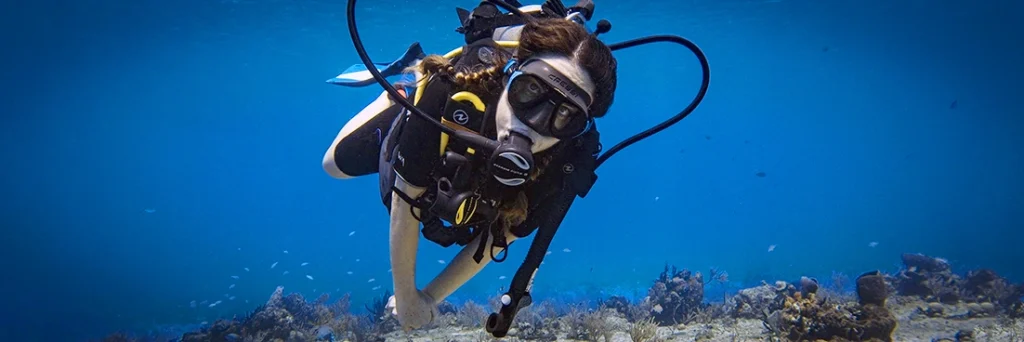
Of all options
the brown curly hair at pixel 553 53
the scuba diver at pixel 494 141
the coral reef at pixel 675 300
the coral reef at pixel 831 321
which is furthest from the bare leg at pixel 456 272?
the coral reef at pixel 675 300

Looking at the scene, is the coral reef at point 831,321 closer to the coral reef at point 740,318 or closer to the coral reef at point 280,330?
the coral reef at point 740,318

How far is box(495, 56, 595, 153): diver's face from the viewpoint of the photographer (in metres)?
2.17

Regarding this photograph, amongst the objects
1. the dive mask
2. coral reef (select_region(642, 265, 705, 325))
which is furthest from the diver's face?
coral reef (select_region(642, 265, 705, 325))

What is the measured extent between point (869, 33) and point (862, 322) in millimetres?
28354

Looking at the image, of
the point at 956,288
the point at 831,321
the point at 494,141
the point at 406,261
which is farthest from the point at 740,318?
the point at 494,141

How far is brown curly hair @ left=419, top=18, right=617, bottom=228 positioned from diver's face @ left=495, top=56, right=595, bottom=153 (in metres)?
0.06

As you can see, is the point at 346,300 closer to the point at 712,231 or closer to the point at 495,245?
the point at 495,245

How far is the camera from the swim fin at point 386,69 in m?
3.88

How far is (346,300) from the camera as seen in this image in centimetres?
1420

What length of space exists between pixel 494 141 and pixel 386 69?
2.06 metres

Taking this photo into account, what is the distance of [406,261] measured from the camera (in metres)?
2.74

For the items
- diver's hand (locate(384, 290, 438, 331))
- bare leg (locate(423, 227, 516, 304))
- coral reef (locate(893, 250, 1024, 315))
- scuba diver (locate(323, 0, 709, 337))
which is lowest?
diver's hand (locate(384, 290, 438, 331))

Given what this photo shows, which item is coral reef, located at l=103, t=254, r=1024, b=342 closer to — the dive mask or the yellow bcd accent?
the yellow bcd accent

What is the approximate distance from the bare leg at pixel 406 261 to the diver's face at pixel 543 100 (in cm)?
68
